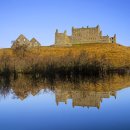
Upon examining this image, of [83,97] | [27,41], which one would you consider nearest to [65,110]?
[83,97]

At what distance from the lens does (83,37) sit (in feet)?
337

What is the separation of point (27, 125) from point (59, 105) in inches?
190

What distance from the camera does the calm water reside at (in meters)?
11.7

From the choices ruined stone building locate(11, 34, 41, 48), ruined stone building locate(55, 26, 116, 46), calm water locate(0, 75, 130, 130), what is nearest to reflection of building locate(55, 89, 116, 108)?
calm water locate(0, 75, 130, 130)

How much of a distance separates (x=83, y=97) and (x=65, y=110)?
161 inches

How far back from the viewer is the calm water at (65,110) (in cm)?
1169

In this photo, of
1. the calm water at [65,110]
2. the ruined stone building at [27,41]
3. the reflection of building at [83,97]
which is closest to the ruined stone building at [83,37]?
the ruined stone building at [27,41]

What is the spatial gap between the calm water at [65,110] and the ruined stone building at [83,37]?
Result: 73536 mm

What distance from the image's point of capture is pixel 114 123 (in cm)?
1187

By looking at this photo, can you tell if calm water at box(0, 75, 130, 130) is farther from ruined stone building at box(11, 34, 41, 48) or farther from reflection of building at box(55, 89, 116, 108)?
ruined stone building at box(11, 34, 41, 48)

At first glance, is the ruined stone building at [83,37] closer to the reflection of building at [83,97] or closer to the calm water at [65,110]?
the reflection of building at [83,97]

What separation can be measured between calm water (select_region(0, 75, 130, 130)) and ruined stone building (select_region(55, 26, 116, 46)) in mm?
73536

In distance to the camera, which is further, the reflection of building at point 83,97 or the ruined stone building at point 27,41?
the ruined stone building at point 27,41

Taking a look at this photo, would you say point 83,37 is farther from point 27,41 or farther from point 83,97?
point 83,97
